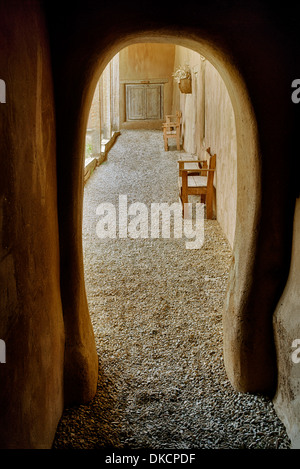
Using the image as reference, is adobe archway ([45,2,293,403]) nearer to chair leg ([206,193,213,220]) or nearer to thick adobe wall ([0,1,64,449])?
thick adobe wall ([0,1,64,449])

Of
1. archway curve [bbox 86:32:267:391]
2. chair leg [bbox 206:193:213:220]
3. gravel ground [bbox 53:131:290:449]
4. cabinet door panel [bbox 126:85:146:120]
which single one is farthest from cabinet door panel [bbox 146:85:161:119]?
archway curve [bbox 86:32:267:391]

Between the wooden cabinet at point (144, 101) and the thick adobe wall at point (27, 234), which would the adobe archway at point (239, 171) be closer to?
the thick adobe wall at point (27, 234)

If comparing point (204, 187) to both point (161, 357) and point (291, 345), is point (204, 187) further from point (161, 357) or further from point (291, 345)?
point (291, 345)

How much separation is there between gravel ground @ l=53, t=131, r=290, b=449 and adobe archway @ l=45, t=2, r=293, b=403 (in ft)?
0.79

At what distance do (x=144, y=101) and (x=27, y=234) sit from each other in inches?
598

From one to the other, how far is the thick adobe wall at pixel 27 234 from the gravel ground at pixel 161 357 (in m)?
0.52

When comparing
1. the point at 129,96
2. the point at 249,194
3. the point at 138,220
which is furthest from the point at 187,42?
the point at 129,96

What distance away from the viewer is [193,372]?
11.0 feet

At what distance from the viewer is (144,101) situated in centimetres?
1627

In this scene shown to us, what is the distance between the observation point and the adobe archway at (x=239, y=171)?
2.42 metres

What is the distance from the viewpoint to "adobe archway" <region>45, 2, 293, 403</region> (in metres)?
2.42

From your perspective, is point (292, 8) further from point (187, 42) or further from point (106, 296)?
point (106, 296)

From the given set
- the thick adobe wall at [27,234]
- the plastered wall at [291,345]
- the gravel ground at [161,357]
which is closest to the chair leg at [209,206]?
the gravel ground at [161,357]

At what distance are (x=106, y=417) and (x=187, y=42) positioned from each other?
265cm
